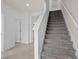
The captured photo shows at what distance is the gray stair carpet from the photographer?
3.66m

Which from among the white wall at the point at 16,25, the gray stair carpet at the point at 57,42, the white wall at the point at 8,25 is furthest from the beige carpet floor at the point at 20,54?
the gray stair carpet at the point at 57,42

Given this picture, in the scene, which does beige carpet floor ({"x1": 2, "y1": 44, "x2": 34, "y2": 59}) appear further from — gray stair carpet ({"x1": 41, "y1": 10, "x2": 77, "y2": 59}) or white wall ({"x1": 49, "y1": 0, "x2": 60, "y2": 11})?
white wall ({"x1": 49, "y1": 0, "x2": 60, "y2": 11})

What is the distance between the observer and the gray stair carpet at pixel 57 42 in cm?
366

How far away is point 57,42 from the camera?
4.22 m

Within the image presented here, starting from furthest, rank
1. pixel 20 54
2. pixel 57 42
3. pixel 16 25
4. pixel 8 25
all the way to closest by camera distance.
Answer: pixel 16 25 → pixel 8 25 → pixel 20 54 → pixel 57 42

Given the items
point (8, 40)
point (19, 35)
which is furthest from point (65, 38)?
point (19, 35)

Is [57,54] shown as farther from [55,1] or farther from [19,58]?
[55,1]

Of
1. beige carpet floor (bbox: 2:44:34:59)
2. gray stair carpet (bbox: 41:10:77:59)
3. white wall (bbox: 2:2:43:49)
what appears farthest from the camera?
white wall (bbox: 2:2:43:49)

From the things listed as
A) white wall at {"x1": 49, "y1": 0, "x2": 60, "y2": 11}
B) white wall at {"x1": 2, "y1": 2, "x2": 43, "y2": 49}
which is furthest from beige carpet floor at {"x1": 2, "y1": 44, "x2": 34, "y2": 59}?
white wall at {"x1": 49, "y1": 0, "x2": 60, "y2": 11}

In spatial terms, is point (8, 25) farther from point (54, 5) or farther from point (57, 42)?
point (57, 42)

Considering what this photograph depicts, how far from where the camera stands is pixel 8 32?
714 centimetres

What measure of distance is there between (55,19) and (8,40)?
10.3ft

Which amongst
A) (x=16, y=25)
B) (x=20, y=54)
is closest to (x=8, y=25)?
(x=16, y=25)

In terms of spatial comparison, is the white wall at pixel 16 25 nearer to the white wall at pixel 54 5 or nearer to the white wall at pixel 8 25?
the white wall at pixel 8 25
